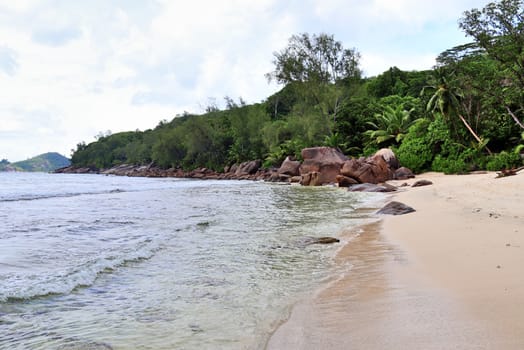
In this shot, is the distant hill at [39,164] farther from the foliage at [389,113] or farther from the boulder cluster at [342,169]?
the boulder cluster at [342,169]

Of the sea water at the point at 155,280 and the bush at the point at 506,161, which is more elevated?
the bush at the point at 506,161

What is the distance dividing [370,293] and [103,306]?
2581 mm

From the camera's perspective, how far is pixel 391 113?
37500 millimetres

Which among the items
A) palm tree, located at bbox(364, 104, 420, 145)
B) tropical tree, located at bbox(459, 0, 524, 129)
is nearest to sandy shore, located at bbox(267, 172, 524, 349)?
tropical tree, located at bbox(459, 0, 524, 129)

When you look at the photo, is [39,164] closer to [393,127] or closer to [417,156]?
[393,127]

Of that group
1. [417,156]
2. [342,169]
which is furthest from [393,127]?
[342,169]

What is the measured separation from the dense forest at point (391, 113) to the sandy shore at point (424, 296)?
16.3 metres

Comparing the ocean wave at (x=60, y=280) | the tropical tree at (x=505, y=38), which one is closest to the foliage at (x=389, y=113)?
the tropical tree at (x=505, y=38)

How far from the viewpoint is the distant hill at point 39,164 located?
16038 centimetres

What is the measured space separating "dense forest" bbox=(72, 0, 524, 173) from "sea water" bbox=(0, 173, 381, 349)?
52.4 feet

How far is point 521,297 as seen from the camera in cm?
325

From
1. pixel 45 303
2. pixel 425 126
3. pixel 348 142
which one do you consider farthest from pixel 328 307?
pixel 348 142

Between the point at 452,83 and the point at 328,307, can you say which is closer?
the point at 328,307

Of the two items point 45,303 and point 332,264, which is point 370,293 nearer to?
point 332,264
